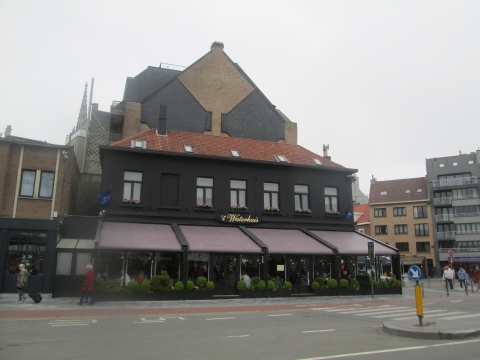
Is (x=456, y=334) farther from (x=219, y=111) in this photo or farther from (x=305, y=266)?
(x=219, y=111)

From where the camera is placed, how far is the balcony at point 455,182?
5878 cm

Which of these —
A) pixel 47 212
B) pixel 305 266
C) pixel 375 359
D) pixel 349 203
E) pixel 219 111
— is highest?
pixel 219 111

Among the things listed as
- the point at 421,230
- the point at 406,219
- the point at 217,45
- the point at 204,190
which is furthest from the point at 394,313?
the point at 406,219

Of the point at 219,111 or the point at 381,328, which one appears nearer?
the point at 381,328

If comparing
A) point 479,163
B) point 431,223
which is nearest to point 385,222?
point 431,223

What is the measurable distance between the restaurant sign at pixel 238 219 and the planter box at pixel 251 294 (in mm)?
4595

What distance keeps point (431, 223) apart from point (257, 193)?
4297 cm

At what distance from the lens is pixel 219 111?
32281mm

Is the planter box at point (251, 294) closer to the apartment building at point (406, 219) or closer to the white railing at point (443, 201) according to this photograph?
the apartment building at point (406, 219)

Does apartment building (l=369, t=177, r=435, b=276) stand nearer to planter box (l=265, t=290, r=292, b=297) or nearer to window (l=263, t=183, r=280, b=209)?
window (l=263, t=183, r=280, b=209)

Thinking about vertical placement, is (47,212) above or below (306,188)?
below

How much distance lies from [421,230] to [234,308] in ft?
165

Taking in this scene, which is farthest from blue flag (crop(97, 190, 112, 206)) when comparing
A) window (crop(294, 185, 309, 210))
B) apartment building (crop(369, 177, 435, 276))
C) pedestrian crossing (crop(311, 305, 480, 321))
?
apartment building (crop(369, 177, 435, 276))

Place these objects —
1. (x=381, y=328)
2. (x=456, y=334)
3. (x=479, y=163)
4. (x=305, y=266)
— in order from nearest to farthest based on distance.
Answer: (x=456, y=334), (x=381, y=328), (x=305, y=266), (x=479, y=163)
